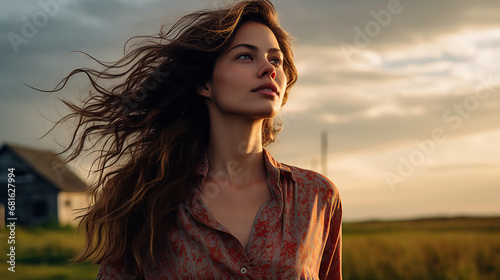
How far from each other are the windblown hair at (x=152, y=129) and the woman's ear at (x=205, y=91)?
0.11 ft

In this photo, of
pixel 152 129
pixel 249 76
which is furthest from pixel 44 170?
pixel 249 76

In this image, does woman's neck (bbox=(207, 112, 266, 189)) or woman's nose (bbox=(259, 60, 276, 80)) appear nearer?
woman's nose (bbox=(259, 60, 276, 80))

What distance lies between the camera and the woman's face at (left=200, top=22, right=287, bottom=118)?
342 cm

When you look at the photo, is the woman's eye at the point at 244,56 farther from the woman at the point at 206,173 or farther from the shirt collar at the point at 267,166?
the shirt collar at the point at 267,166

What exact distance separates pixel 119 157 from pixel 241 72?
127 centimetres

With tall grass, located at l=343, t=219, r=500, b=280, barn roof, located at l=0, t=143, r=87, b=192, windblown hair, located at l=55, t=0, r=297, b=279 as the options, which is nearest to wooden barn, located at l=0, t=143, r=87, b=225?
barn roof, located at l=0, t=143, r=87, b=192

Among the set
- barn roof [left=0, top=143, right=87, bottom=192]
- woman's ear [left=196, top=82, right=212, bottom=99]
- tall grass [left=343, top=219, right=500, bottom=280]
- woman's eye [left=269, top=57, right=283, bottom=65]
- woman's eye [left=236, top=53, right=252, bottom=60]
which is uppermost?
barn roof [left=0, top=143, right=87, bottom=192]

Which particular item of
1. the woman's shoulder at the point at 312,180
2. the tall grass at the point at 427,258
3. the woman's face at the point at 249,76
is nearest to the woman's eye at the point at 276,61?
the woman's face at the point at 249,76

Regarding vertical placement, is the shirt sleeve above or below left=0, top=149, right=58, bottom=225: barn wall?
below

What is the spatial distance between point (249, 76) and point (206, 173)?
757mm

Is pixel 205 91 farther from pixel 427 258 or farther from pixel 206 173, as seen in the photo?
pixel 427 258

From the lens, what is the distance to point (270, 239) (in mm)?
3369

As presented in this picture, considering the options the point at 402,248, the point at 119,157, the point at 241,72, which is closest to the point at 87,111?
the point at 119,157

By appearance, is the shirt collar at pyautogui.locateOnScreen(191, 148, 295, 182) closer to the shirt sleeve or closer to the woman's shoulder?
the woman's shoulder
